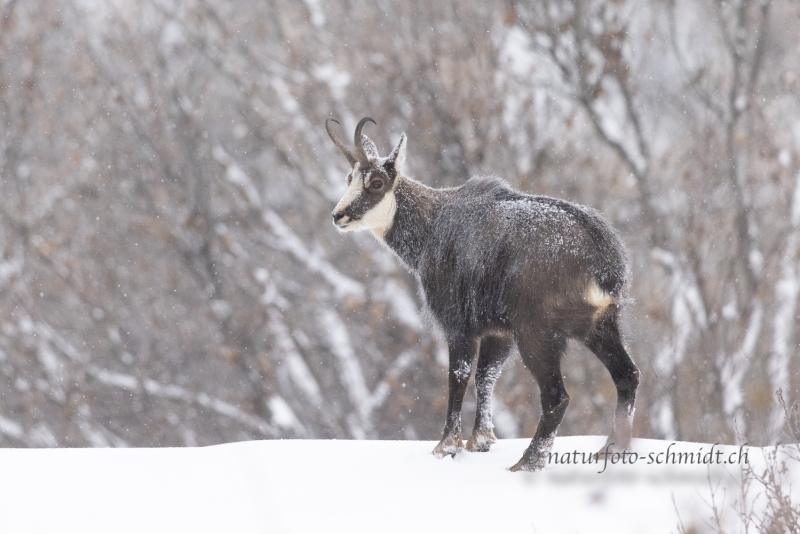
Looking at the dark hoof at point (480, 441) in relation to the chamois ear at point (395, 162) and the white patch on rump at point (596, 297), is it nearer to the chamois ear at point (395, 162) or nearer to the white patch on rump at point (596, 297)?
the white patch on rump at point (596, 297)

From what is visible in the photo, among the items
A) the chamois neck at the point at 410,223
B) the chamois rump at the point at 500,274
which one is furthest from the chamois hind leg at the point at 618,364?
the chamois neck at the point at 410,223

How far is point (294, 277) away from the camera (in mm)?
20125

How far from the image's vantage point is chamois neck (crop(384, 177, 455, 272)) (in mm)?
5859

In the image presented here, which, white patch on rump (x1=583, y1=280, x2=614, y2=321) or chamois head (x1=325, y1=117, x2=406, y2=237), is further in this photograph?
chamois head (x1=325, y1=117, x2=406, y2=237)


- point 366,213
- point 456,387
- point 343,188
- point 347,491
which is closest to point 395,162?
point 366,213

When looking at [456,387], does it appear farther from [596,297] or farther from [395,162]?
[395,162]

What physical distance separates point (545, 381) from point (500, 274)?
0.67 metres

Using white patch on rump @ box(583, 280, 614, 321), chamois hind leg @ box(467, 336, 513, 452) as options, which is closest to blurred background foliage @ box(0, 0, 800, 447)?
chamois hind leg @ box(467, 336, 513, 452)

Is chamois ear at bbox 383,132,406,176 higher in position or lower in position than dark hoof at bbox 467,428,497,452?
higher

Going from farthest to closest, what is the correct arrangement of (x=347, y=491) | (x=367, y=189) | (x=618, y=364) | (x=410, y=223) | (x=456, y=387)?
(x=410, y=223) → (x=367, y=189) → (x=456, y=387) → (x=618, y=364) → (x=347, y=491)

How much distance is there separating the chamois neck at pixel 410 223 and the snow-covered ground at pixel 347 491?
1.32m

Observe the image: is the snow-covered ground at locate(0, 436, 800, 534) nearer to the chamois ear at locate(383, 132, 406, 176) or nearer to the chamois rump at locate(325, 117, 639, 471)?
the chamois rump at locate(325, 117, 639, 471)

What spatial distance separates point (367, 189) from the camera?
18.8ft

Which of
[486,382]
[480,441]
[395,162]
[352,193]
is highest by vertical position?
[395,162]
